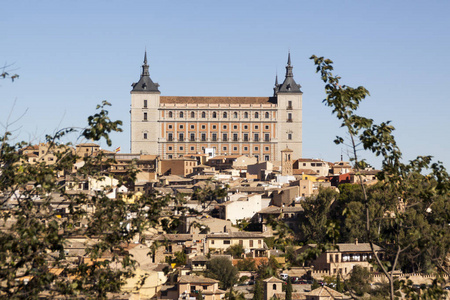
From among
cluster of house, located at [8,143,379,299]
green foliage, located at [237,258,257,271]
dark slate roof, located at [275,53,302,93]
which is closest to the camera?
cluster of house, located at [8,143,379,299]

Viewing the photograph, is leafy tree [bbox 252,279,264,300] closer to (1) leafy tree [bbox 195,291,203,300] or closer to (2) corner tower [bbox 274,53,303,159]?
(1) leafy tree [bbox 195,291,203,300]

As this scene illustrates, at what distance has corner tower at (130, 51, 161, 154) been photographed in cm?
10588

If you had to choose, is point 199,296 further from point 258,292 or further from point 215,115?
point 215,115

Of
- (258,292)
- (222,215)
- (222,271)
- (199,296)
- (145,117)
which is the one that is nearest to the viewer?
(199,296)

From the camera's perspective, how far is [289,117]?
109 meters

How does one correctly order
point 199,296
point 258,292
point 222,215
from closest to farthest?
1. point 199,296
2. point 258,292
3. point 222,215

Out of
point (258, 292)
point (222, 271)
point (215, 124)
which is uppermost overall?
point (215, 124)

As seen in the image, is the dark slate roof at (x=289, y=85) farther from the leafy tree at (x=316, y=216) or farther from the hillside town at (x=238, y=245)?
the leafy tree at (x=316, y=216)

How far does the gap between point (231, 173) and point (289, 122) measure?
97.1 ft

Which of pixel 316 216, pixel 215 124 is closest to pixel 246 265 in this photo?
pixel 316 216

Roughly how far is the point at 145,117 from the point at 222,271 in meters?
66.9

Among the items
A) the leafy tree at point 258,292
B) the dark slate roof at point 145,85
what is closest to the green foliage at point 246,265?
the leafy tree at point 258,292

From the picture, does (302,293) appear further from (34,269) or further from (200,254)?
(34,269)

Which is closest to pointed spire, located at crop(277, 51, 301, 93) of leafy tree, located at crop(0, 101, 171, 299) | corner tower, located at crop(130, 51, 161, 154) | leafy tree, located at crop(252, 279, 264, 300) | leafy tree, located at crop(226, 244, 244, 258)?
corner tower, located at crop(130, 51, 161, 154)
